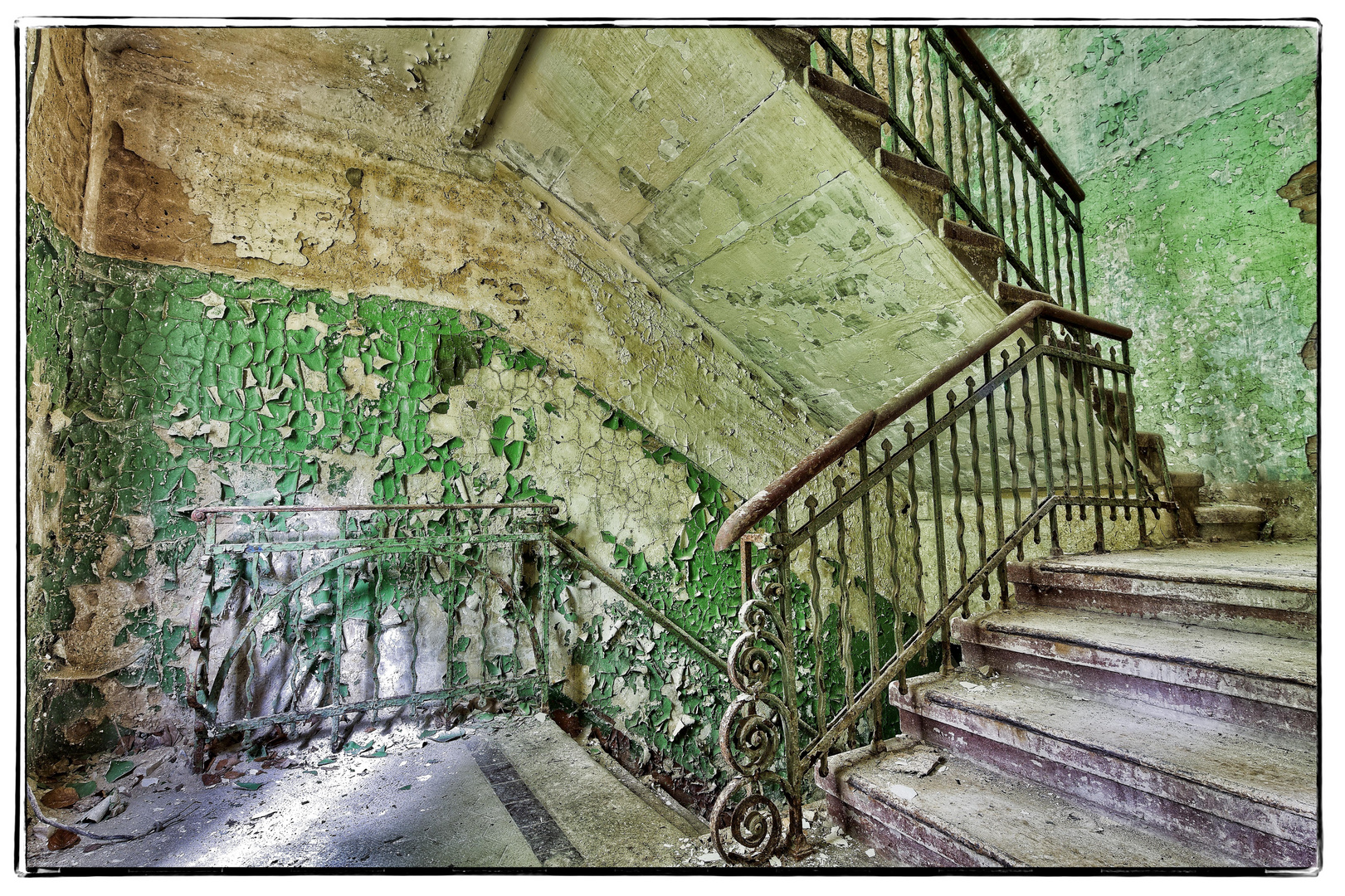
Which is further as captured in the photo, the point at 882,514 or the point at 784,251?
the point at 882,514

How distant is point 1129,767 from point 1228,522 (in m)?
2.04

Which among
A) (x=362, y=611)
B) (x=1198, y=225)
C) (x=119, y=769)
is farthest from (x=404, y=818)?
(x=1198, y=225)

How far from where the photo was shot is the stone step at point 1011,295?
2.22 meters

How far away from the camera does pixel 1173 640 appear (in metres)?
1.51

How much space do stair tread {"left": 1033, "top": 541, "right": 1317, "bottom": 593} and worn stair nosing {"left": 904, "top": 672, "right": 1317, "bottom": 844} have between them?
64cm

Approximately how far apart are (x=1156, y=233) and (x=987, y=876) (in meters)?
3.77

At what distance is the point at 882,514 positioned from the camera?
332 centimetres

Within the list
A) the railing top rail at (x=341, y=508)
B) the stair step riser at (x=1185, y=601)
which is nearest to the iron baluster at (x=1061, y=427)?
the stair step riser at (x=1185, y=601)

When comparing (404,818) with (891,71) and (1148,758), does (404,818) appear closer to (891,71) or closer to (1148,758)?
(1148,758)

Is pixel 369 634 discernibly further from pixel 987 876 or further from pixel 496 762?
pixel 987 876

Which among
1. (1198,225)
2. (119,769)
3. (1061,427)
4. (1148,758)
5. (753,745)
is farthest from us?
(1198,225)

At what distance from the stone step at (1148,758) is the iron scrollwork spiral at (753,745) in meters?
0.51

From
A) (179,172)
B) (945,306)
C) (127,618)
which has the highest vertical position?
(179,172)

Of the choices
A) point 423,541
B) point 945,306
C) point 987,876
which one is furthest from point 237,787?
point 945,306
